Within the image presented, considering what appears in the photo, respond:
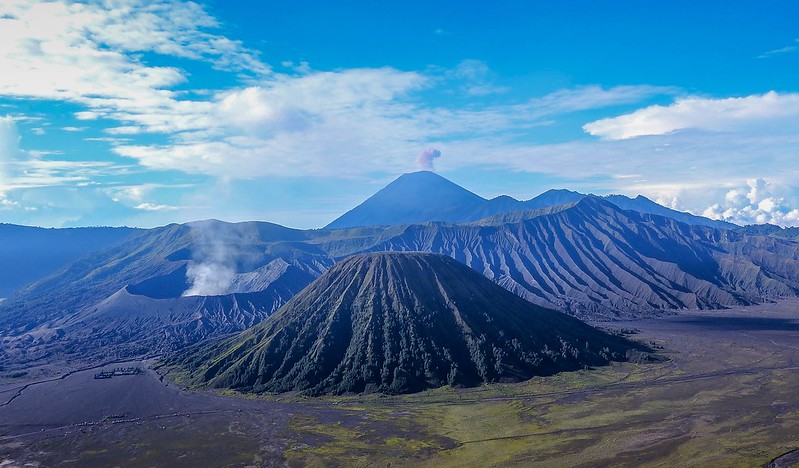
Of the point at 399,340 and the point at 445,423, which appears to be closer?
the point at 445,423

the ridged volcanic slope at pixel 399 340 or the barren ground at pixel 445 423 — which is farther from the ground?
the ridged volcanic slope at pixel 399 340

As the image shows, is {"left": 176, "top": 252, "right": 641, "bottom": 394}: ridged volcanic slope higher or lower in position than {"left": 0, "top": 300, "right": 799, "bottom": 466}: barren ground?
higher

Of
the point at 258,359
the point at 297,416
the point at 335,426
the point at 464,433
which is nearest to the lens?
the point at 464,433

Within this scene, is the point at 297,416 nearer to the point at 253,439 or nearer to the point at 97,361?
the point at 253,439

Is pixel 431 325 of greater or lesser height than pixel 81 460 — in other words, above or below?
above

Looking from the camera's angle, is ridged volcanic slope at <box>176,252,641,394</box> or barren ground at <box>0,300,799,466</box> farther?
ridged volcanic slope at <box>176,252,641,394</box>

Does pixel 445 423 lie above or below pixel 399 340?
below

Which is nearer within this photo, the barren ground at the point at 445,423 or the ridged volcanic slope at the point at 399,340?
the barren ground at the point at 445,423

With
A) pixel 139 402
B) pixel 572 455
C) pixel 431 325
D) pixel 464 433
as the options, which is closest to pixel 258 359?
pixel 139 402
